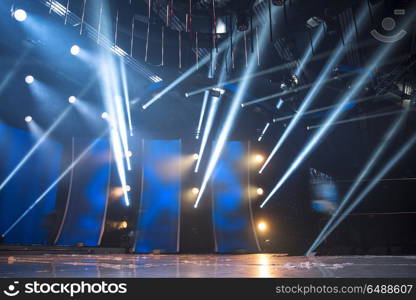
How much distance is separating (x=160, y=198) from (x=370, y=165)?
7.97m

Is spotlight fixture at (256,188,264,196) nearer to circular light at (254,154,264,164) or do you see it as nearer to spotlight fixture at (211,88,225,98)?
circular light at (254,154,264,164)

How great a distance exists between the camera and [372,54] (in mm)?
9656

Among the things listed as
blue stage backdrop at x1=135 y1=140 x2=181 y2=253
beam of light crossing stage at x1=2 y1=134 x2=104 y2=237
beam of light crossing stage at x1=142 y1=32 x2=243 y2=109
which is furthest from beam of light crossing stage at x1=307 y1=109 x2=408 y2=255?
beam of light crossing stage at x1=2 y1=134 x2=104 y2=237

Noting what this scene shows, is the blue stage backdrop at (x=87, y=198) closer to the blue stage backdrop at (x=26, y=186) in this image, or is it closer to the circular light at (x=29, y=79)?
the blue stage backdrop at (x=26, y=186)

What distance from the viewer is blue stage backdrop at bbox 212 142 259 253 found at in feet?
33.5

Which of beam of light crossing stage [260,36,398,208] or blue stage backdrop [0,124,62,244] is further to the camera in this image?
beam of light crossing stage [260,36,398,208]

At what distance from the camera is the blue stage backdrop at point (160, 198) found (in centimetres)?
1006

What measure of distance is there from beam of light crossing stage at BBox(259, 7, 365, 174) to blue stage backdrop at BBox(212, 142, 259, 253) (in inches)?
39.2

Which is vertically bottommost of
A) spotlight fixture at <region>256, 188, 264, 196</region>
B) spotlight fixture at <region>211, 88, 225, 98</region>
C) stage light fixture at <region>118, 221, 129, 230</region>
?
stage light fixture at <region>118, 221, 129, 230</region>

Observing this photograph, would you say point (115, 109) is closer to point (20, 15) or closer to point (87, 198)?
point (87, 198)

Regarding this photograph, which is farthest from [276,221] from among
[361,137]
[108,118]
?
[108,118]

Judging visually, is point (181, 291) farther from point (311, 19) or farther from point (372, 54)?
point (372, 54)

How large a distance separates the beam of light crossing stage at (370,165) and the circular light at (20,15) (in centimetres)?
976

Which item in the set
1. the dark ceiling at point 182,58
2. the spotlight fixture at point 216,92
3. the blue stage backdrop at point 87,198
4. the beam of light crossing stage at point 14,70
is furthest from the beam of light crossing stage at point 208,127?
the beam of light crossing stage at point 14,70
